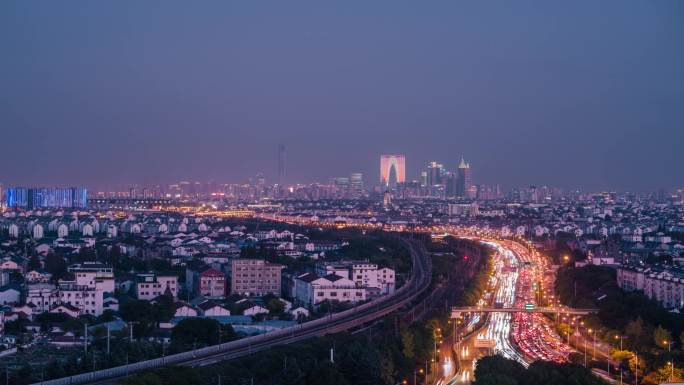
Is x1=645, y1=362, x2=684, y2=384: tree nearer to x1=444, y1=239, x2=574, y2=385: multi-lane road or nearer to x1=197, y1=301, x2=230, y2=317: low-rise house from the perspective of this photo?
x1=444, y1=239, x2=574, y2=385: multi-lane road

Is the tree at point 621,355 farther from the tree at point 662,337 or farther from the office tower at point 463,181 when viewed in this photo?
the office tower at point 463,181

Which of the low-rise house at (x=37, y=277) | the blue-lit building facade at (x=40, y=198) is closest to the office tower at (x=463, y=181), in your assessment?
the blue-lit building facade at (x=40, y=198)

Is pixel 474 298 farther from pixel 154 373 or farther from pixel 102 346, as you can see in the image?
pixel 154 373

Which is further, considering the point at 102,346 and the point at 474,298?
the point at 474,298

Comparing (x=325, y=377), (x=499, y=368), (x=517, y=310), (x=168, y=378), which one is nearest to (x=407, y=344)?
(x=499, y=368)

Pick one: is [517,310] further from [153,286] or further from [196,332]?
[153,286]

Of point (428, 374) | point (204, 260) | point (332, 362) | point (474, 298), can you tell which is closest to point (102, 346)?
point (332, 362)

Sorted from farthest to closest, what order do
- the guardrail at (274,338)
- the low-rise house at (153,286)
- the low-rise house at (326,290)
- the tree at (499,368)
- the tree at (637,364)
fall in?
the low-rise house at (153,286) → the low-rise house at (326,290) → the tree at (637,364) → the guardrail at (274,338) → the tree at (499,368)
